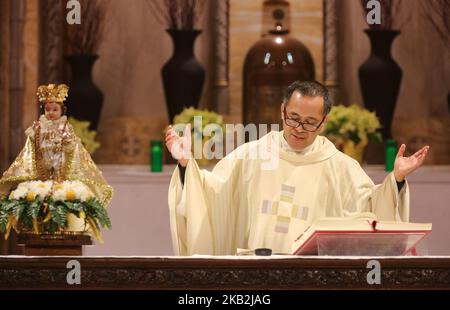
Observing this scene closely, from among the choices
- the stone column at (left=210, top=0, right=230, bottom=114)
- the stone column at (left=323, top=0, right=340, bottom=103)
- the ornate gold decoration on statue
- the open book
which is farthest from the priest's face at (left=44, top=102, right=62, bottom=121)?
the stone column at (left=323, top=0, right=340, bottom=103)

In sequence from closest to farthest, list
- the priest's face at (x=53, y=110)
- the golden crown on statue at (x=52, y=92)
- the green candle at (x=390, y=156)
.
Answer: the golden crown on statue at (x=52, y=92)
the priest's face at (x=53, y=110)
the green candle at (x=390, y=156)

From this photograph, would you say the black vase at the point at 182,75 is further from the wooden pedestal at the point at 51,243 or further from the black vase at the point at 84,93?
the wooden pedestal at the point at 51,243

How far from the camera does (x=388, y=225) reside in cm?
497

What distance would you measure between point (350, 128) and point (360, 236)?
364 centimetres

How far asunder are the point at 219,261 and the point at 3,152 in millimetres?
4257

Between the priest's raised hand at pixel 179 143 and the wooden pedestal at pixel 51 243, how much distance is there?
0.65 meters

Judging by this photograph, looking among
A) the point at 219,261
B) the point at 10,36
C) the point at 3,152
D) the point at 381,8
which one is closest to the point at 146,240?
the point at 3,152

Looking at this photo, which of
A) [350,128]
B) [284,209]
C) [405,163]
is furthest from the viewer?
[350,128]

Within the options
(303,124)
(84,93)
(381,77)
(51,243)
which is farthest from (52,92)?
(381,77)

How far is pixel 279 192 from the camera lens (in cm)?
594

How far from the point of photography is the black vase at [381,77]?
898 cm
